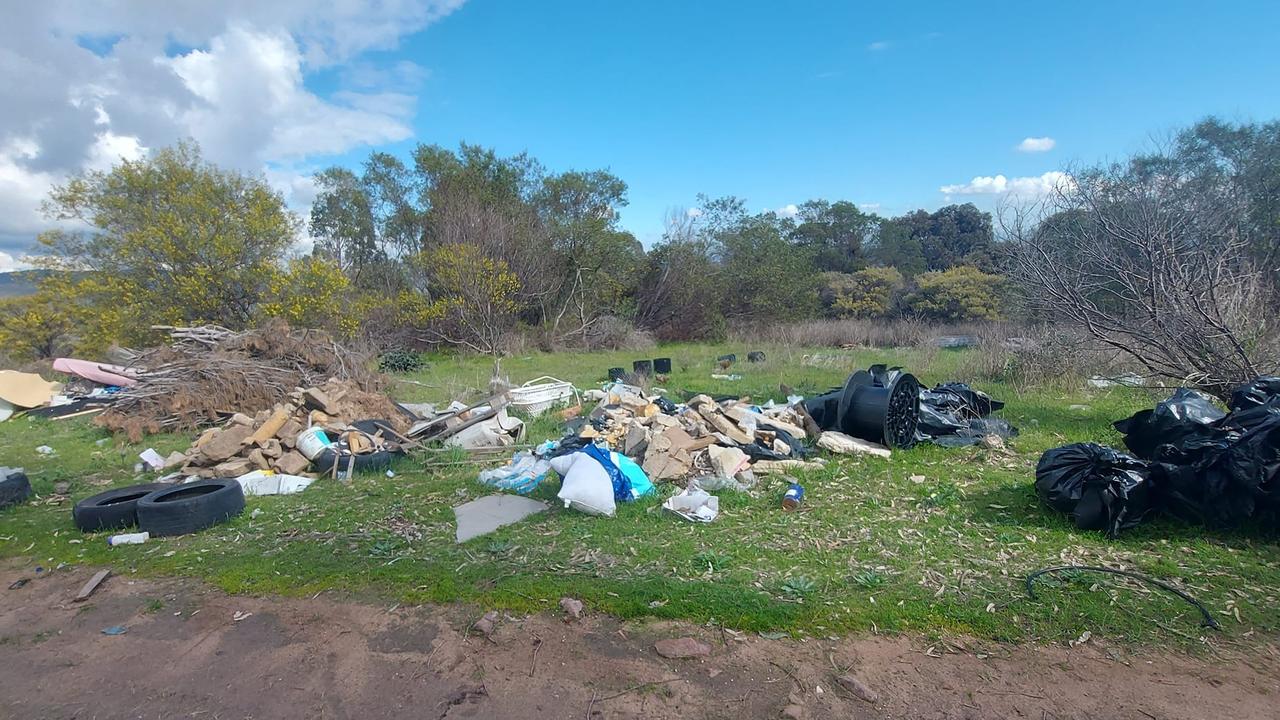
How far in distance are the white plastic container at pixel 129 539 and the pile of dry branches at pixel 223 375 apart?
4.23 m

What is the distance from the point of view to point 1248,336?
23.2 ft

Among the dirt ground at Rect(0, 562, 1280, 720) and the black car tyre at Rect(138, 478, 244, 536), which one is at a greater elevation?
the black car tyre at Rect(138, 478, 244, 536)

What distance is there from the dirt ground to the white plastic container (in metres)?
1.05

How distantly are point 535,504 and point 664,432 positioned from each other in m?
1.52

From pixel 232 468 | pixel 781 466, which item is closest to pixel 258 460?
pixel 232 468

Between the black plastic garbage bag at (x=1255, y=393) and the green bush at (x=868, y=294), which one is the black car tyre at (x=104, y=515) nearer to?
the black plastic garbage bag at (x=1255, y=393)

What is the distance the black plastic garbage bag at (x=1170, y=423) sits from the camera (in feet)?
14.8

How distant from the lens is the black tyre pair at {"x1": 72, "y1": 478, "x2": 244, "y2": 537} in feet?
14.2

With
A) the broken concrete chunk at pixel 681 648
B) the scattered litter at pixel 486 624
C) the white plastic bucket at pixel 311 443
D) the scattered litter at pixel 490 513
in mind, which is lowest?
the broken concrete chunk at pixel 681 648

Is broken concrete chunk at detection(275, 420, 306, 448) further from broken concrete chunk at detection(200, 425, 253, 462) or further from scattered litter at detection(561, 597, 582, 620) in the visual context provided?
scattered litter at detection(561, 597, 582, 620)

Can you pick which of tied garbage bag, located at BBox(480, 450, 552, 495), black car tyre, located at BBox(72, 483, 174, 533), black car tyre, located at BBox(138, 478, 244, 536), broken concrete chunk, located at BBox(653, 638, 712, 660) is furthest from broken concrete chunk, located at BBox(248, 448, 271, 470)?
broken concrete chunk, located at BBox(653, 638, 712, 660)

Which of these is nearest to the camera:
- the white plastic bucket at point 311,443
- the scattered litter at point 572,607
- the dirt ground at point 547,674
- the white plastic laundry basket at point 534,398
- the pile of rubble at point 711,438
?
the dirt ground at point 547,674

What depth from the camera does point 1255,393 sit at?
439 cm

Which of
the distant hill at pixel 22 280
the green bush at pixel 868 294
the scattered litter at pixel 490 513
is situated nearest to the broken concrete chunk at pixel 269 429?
the scattered litter at pixel 490 513
